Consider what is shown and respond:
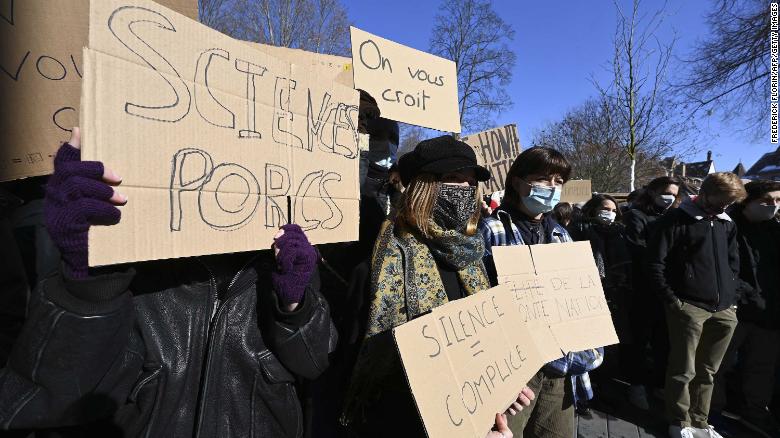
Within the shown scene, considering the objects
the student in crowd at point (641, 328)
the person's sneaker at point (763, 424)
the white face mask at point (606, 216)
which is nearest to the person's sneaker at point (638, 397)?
the student in crowd at point (641, 328)

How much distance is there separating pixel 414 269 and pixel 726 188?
2.97 metres

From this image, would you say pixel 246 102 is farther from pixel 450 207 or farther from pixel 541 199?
pixel 541 199

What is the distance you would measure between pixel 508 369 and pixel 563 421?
97 cm

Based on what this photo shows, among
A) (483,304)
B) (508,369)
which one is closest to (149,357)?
(483,304)

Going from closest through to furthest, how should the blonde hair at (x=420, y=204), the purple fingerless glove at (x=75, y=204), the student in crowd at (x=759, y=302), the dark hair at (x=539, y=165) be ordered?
1. the purple fingerless glove at (x=75, y=204)
2. the blonde hair at (x=420, y=204)
3. the dark hair at (x=539, y=165)
4. the student in crowd at (x=759, y=302)

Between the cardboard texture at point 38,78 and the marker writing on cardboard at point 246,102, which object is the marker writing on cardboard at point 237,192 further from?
the cardboard texture at point 38,78

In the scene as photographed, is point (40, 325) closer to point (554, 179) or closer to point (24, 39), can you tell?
point (24, 39)

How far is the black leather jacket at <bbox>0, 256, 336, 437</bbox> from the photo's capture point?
97cm

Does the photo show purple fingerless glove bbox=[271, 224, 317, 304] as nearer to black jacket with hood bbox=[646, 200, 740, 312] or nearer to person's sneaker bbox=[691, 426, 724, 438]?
black jacket with hood bbox=[646, 200, 740, 312]

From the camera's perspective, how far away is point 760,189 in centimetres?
358

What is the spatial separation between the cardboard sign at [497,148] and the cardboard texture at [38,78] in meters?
3.11

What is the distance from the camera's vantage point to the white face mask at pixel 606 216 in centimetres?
472

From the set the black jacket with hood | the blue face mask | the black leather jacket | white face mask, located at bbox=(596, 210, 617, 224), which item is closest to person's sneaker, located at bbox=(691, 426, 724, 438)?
the black jacket with hood

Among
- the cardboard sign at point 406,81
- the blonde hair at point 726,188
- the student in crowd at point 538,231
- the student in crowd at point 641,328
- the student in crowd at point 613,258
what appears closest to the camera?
the cardboard sign at point 406,81
